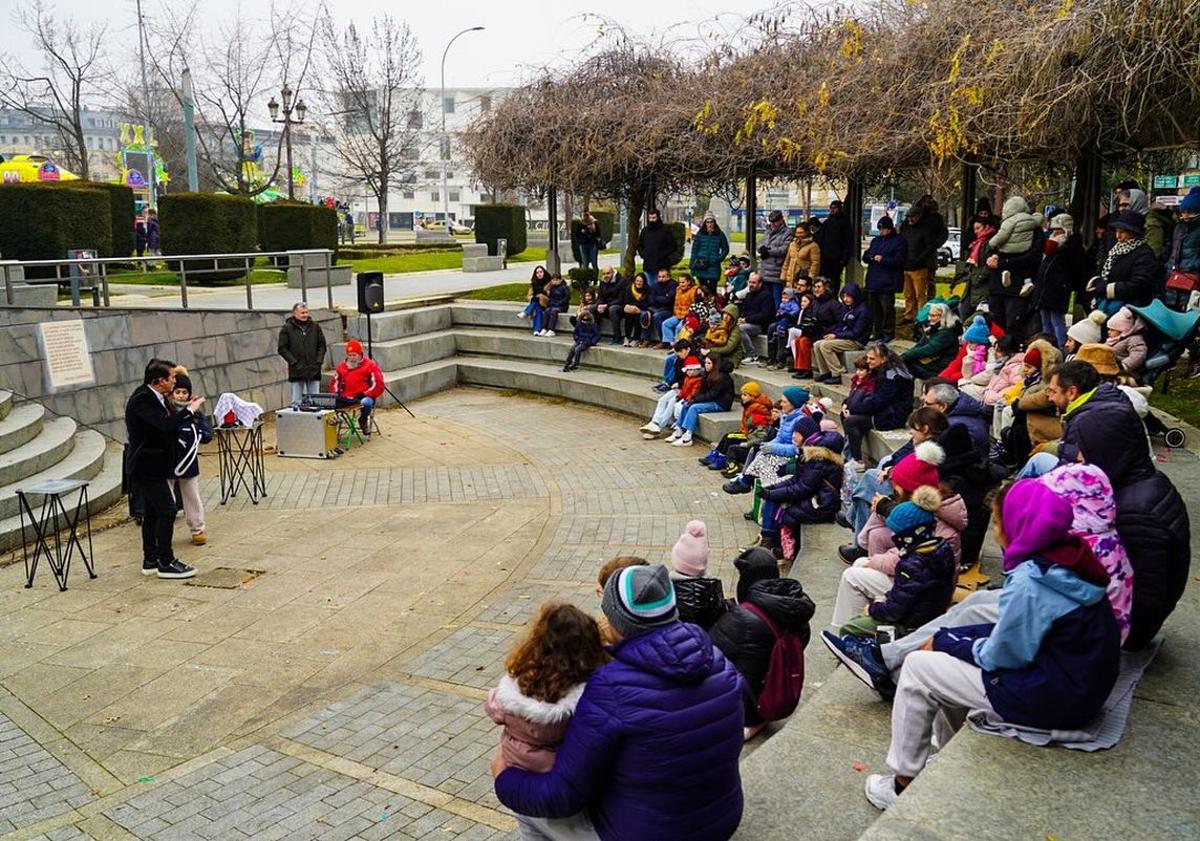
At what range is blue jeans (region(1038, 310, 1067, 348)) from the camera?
441 inches

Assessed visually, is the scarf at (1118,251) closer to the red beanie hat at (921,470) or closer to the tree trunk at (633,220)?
the red beanie hat at (921,470)

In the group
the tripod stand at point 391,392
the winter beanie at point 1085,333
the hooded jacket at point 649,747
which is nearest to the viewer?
the hooded jacket at point 649,747

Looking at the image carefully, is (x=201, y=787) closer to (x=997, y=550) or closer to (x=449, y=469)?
(x=997, y=550)

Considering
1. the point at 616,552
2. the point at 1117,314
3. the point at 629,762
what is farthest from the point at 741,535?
the point at 629,762

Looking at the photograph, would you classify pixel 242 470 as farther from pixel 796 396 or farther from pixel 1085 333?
pixel 1085 333

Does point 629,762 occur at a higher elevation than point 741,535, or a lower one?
higher

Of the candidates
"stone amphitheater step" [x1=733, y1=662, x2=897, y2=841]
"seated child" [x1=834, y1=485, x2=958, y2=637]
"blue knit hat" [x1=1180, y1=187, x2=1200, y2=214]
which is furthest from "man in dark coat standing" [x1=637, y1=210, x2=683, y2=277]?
"stone amphitheater step" [x1=733, y1=662, x2=897, y2=841]

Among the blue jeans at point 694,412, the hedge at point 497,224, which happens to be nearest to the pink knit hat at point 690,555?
the blue jeans at point 694,412

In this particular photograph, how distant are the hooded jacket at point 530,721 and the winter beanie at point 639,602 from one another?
254 millimetres

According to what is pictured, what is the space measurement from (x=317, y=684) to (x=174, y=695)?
88 cm

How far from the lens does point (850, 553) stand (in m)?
7.67

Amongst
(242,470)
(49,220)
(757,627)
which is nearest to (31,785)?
(757,627)

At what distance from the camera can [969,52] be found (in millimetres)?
12422

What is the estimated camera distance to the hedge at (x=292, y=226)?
26922 mm
